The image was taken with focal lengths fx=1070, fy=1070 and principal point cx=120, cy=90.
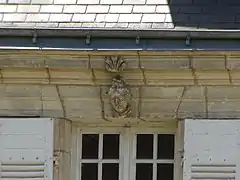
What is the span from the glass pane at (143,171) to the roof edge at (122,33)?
1103 millimetres

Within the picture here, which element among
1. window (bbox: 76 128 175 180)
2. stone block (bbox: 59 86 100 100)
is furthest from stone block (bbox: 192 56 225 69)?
stone block (bbox: 59 86 100 100)

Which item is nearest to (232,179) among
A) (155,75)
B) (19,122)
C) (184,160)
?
(184,160)

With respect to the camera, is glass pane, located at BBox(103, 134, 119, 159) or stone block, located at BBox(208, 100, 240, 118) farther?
glass pane, located at BBox(103, 134, 119, 159)

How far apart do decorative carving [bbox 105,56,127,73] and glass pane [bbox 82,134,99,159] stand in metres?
0.70

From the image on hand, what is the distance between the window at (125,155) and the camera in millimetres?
8719

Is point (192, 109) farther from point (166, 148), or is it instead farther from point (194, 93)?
point (166, 148)

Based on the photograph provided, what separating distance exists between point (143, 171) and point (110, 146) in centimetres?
34

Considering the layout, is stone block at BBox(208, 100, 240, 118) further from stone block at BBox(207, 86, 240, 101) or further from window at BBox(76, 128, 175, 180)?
window at BBox(76, 128, 175, 180)

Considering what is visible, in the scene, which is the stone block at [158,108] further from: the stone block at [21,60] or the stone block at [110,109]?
the stone block at [21,60]

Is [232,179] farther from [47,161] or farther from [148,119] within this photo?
[47,161]

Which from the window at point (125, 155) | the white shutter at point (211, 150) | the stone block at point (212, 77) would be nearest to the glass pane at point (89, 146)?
the window at point (125, 155)

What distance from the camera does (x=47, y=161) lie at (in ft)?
27.9

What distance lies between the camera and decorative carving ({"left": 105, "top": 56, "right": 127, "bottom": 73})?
840cm

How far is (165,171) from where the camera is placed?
343 inches
